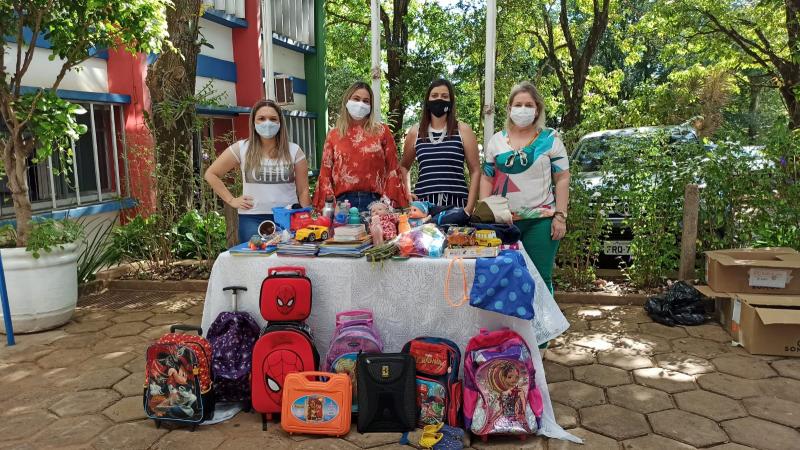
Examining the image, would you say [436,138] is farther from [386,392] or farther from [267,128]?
[386,392]

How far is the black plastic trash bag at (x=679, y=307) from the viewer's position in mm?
4660

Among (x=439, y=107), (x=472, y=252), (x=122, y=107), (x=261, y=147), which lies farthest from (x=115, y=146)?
(x=472, y=252)

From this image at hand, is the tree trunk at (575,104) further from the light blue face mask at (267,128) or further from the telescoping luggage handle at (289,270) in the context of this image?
the telescoping luggage handle at (289,270)

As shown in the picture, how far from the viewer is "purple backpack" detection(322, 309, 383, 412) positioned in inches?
121

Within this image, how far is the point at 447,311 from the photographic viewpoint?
3.13 metres

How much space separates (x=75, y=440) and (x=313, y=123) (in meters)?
9.76

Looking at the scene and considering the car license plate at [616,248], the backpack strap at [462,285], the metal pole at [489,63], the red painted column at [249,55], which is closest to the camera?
the backpack strap at [462,285]

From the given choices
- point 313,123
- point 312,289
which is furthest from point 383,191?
point 313,123

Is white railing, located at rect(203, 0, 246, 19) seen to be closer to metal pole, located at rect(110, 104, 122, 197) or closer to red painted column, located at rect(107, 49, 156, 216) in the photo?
red painted column, located at rect(107, 49, 156, 216)

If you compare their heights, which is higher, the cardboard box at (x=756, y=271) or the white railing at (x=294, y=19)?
the white railing at (x=294, y=19)

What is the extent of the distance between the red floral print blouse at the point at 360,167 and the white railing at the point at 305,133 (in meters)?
7.44

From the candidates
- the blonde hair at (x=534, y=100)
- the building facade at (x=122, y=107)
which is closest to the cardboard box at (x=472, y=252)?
the blonde hair at (x=534, y=100)

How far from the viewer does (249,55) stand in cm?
975

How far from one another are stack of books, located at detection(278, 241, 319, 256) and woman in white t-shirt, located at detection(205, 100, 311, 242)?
749 mm
